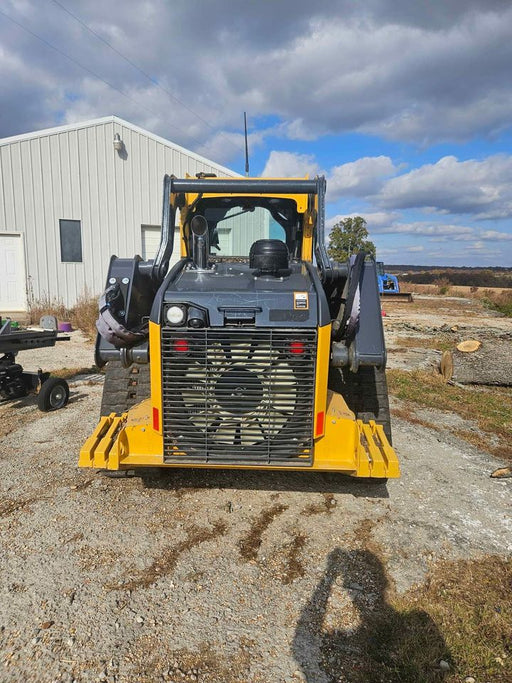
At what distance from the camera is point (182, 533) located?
10.4 ft

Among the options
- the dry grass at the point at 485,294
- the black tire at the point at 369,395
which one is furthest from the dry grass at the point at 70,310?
the dry grass at the point at 485,294

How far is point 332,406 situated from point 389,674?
1675 mm

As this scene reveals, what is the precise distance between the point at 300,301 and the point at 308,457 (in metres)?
1.06

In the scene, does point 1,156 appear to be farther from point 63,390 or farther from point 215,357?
point 215,357

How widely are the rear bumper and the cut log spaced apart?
15.6ft

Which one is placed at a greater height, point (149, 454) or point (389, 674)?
point (149, 454)

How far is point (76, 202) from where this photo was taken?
12.9 m

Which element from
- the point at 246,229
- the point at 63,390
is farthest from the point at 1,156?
the point at 246,229

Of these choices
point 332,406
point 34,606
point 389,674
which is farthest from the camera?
point 332,406

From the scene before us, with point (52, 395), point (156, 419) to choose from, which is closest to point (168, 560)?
point (156, 419)

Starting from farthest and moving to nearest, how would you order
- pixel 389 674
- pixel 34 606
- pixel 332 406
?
1. pixel 332 406
2. pixel 34 606
3. pixel 389 674

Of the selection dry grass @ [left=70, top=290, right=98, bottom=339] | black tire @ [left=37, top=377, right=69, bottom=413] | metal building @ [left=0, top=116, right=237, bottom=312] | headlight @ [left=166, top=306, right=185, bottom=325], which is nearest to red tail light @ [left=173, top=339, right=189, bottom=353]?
headlight @ [left=166, top=306, right=185, bottom=325]

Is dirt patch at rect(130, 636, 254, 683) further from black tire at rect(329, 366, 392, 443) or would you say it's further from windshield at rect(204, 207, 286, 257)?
windshield at rect(204, 207, 286, 257)

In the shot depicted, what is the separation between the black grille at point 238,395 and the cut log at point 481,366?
5.28 meters
